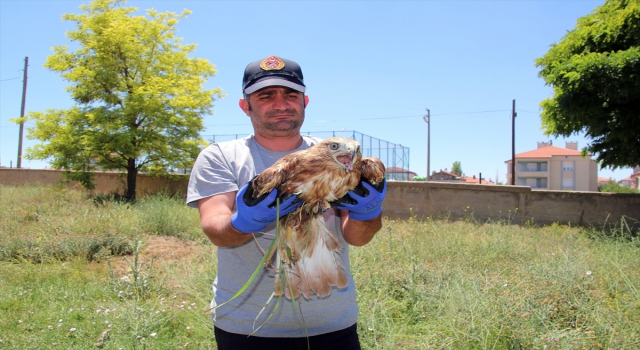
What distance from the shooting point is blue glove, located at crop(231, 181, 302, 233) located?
2.23 meters

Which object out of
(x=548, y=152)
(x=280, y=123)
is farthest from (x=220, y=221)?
(x=548, y=152)

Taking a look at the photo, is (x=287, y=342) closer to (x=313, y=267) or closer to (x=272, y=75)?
(x=313, y=267)

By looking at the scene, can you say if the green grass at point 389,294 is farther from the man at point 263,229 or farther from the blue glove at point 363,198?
the blue glove at point 363,198

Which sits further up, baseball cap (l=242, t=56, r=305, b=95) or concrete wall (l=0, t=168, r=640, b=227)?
baseball cap (l=242, t=56, r=305, b=95)

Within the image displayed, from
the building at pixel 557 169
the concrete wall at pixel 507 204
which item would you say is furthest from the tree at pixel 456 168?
the concrete wall at pixel 507 204

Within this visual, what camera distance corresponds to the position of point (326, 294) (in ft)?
8.41

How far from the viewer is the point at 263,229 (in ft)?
8.32

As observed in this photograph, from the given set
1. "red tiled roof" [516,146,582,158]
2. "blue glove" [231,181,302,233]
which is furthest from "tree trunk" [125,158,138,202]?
"red tiled roof" [516,146,582,158]

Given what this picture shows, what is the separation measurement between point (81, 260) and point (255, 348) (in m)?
7.03

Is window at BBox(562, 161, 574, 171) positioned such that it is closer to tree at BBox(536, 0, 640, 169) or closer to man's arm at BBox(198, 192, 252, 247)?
tree at BBox(536, 0, 640, 169)

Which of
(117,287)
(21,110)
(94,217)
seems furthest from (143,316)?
(21,110)

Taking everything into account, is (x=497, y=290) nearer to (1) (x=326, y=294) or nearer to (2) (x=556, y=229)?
(1) (x=326, y=294)

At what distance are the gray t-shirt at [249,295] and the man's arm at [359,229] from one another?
212 mm

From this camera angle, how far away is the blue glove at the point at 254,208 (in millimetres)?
2232
